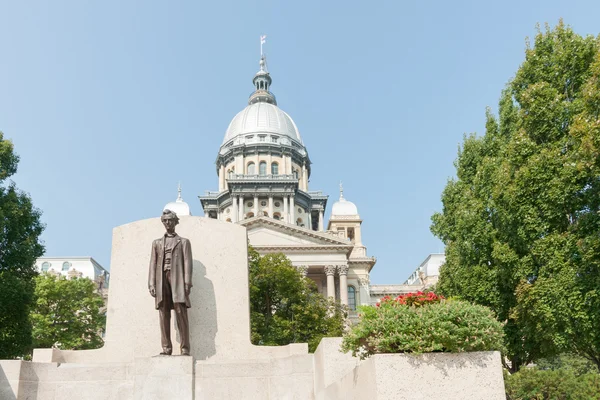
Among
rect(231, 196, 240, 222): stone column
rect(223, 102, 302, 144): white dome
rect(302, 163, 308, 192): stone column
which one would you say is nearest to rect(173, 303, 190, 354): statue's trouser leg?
rect(231, 196, 240, 222): stone column

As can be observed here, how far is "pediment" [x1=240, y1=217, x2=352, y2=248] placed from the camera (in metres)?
73.9

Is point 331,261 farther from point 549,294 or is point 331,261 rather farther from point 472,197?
point 549,294

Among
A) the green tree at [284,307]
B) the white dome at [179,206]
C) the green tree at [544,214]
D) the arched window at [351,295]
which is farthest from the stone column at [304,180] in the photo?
the green tree at [544,214]

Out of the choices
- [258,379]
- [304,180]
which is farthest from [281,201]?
[258,379]

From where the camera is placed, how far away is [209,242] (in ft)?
41.7

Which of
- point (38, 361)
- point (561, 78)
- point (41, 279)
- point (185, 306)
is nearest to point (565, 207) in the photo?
point (561, 78)

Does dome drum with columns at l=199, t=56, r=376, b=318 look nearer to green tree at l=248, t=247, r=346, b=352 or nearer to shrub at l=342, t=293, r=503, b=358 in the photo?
green tree at l=248, t=247, r=346, b=352

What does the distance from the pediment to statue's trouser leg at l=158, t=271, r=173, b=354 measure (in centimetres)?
6273

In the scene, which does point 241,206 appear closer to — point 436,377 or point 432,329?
point 432,329

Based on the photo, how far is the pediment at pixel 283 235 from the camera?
73938 mm

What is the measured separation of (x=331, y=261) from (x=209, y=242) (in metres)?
62.1

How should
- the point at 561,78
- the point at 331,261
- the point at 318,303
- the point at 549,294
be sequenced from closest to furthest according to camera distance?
the point at 549,294 < the point at 561,78 < the point at 318,303 < the point at 331,261

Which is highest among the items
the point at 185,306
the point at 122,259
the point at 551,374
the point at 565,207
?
the point at 565,207

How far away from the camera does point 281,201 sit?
9694 cm
